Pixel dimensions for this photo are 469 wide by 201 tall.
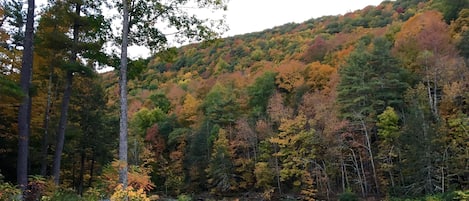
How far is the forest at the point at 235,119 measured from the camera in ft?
33.1

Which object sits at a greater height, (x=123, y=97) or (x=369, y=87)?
(x=369, y=87)

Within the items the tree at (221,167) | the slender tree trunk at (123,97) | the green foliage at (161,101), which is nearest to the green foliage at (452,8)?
the tree at (221,167)

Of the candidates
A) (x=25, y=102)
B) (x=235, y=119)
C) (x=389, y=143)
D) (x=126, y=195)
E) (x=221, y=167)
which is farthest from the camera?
(x=235, y=119)

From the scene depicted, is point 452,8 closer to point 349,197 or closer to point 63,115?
point 349,197

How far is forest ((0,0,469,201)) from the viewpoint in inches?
398

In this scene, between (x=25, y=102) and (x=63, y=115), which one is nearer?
(x=25, y=102)

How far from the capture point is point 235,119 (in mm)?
38688

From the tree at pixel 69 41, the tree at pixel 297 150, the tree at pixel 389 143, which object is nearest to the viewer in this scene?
the tree at pixel 69 41

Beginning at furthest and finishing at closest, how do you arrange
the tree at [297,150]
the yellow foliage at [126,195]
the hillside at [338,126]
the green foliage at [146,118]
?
the green foliage at [146,118] → the tree at [297,150] → the hillside at [338,126] → the yellow foliage at [126,195]

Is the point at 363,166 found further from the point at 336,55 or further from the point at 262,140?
the point at 336,55

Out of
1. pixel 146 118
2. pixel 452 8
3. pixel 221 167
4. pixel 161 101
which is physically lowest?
pixel 221 167

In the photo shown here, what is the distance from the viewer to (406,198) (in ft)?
74.5

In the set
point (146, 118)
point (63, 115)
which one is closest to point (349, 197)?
point (63, 115)

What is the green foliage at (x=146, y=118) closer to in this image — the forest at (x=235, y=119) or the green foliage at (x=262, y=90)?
the forest at (x=235, y=119)
